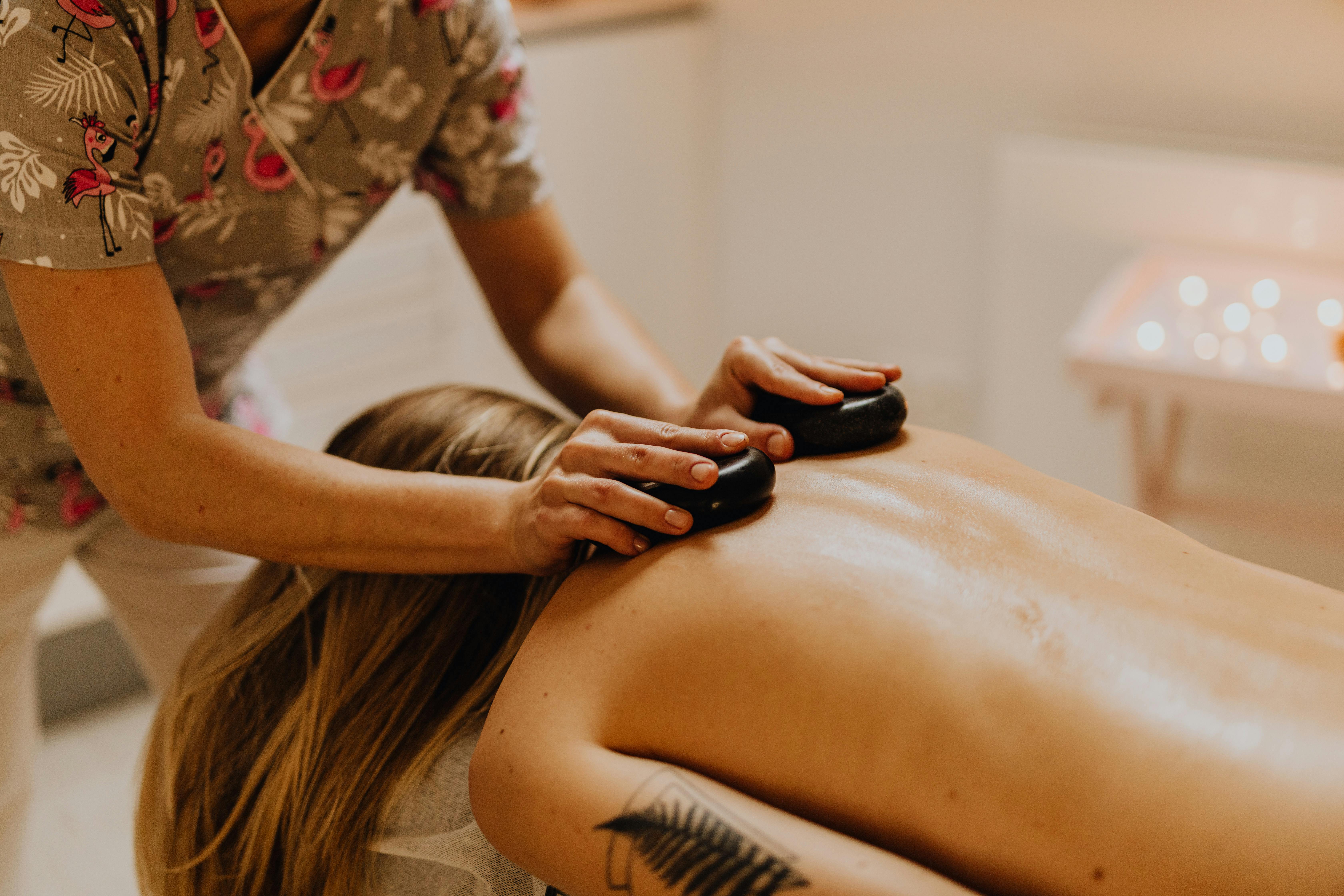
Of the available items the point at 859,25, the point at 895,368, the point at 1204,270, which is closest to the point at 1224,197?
the point at 1204,270

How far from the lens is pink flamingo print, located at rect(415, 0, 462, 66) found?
43.9 inches

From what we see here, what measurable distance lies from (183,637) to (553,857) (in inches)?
32.5

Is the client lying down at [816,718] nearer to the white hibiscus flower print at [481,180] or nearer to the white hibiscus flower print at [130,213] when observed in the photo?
the white hibiscus flower print at [130,213]

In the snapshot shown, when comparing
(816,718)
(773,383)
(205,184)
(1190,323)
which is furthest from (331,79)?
(1190,323)

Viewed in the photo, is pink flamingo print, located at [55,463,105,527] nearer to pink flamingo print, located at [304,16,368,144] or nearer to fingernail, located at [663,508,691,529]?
pink flamingo print, located at [304,16,368,144]

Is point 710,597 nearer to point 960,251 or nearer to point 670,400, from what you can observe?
point 670,400

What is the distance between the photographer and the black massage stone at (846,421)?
96cm

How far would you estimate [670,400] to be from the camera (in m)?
1.20

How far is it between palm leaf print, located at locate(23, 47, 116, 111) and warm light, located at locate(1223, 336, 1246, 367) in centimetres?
156

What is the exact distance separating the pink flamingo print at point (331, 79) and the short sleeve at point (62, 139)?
0.61ft

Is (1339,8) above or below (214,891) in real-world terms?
above

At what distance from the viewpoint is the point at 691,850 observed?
2.30ft

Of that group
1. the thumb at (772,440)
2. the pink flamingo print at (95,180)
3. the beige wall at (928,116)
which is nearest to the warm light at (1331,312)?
the beige wall at (928,116)

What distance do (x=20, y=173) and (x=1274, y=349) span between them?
174 centimetres
